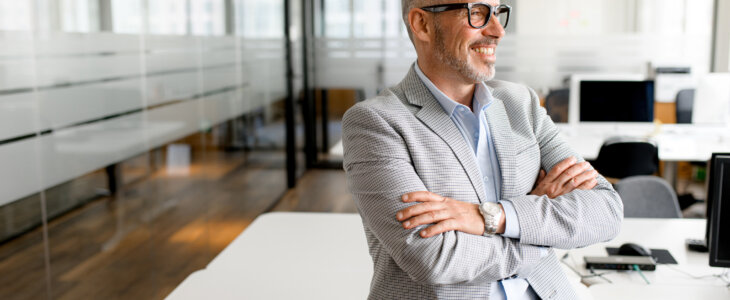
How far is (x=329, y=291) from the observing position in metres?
2.31

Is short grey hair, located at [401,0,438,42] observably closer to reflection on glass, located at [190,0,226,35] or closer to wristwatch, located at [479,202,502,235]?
wristwatch, located at [479,202,502,235]

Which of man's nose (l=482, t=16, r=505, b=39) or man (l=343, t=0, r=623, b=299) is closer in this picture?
man (l=343, t=0, r=623, b=299)

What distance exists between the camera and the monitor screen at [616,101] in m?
5.42

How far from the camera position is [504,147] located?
169 centimetres

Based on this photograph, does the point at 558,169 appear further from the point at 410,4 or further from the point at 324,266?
the point at 324,266

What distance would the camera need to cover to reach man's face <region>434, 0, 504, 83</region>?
1658 mm

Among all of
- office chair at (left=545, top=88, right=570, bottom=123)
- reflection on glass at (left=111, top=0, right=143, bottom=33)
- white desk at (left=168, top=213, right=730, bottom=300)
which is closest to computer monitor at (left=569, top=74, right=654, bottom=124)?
office chair at (left=545, top=88, right=570, bottom=123)

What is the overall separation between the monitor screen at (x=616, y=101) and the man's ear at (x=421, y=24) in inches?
162

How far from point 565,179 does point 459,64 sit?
1.38ft

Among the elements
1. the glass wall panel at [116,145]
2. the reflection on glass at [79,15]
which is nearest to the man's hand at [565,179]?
the glass wall panel at [116,145]

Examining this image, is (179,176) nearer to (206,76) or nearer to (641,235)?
(206,76)

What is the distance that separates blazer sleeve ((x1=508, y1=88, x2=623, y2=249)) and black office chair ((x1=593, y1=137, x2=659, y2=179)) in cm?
318

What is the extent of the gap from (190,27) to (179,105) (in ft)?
1.83

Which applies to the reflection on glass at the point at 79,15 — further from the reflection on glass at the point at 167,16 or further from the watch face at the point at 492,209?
the watch face at the point at 492,209
